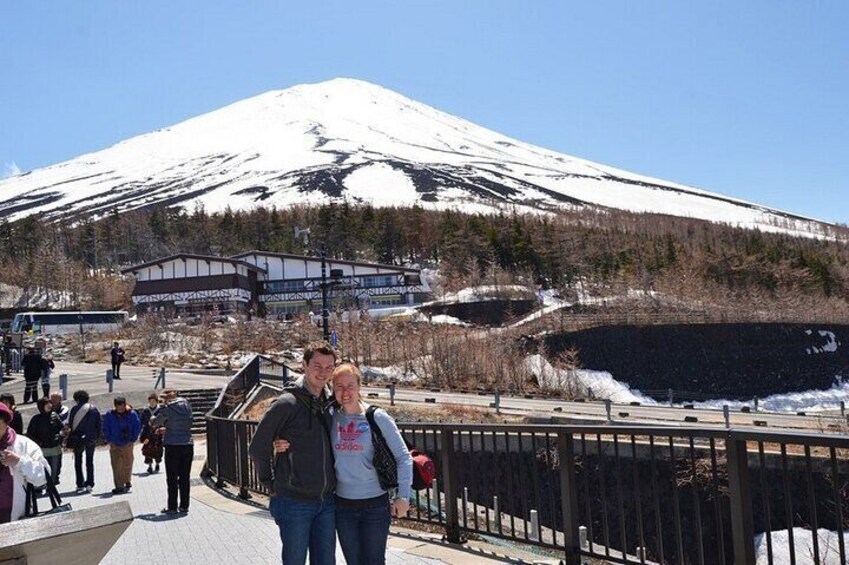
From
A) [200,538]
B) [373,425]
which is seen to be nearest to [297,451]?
[373,425]

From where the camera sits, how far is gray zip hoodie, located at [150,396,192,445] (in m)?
8.85

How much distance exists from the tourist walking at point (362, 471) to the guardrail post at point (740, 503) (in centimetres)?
212

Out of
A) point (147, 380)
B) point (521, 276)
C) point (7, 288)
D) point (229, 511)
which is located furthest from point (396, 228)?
point (229, 511)

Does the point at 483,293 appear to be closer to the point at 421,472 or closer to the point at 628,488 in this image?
the point at 628,488

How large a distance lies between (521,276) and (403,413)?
167ft

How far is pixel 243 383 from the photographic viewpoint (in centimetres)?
2253

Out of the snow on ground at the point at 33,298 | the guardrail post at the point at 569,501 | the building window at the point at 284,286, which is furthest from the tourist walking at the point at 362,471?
the snow on ground at the point at 33,298

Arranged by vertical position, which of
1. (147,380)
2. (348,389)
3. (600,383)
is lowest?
(600,383)

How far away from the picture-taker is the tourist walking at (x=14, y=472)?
179 inches

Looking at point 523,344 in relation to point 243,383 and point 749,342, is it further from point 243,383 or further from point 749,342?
point 243,383

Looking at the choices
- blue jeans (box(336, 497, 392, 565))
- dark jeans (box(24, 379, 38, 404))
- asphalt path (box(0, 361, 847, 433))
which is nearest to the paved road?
blue jeans (box(336, 497, 392, 565))

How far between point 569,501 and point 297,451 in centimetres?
272

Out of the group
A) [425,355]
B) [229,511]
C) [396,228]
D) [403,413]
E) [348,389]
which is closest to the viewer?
[348,389]

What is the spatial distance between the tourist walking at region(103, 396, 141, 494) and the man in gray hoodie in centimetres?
201
